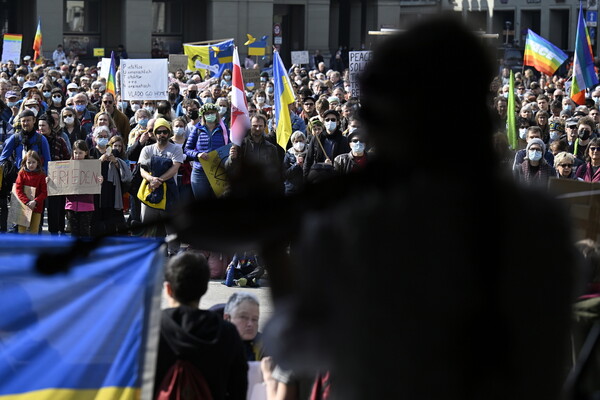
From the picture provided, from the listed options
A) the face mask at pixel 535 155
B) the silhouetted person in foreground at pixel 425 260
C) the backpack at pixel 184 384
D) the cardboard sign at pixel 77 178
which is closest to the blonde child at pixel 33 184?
the cardboard sign at pixel 77 178

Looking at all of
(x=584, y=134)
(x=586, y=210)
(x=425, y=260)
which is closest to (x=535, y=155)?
(x=584, y=134)

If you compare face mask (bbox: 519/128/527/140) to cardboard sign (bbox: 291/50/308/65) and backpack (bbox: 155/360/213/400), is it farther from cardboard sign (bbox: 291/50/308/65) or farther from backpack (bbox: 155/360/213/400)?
cardboard sign (bbox: 291/50/308/65)

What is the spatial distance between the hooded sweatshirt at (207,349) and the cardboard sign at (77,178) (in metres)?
7.36

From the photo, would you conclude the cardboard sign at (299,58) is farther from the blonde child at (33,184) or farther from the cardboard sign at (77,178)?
the cardboard sign at (77,178)

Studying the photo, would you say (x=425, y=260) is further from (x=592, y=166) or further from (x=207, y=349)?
(x=592, y=166)

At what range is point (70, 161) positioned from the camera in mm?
11727

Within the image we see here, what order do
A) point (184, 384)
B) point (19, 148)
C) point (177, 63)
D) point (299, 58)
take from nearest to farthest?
point (184, 384) → point (19, 148) → point (177, 63) → point (299, 58)

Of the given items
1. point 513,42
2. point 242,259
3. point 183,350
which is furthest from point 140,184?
point 513,42

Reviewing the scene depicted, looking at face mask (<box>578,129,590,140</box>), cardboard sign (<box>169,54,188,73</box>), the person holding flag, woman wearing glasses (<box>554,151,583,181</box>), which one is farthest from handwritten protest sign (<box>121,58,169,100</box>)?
woman wearing glasses (<box>554,151,583,181</box>)

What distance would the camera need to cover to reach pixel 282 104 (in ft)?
49.4

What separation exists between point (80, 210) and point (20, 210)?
73 cm

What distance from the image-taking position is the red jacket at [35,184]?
1196 cm

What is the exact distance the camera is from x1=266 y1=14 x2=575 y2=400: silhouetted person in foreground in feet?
6.17

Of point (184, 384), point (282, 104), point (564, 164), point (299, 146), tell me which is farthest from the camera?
point (282, 104)
